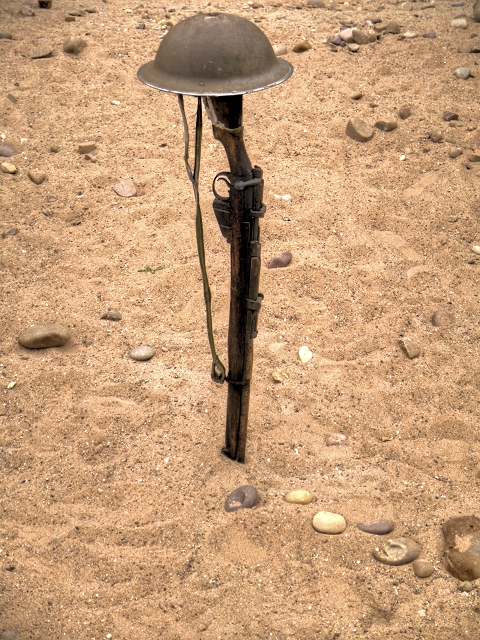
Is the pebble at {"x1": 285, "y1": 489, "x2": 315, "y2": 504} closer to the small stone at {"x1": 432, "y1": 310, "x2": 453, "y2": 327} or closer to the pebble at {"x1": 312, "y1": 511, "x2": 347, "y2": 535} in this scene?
the pebble at {"x1": 312, "y1": 511, "x2": 347, "y2": 535}

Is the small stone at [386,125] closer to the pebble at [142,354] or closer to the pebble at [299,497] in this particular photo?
the pebble at [142,354]

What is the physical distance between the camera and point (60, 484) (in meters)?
2.51

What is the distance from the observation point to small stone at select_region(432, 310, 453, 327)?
3236 millimetres

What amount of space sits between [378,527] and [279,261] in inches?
64.2

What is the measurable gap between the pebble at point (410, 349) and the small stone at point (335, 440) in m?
0.59

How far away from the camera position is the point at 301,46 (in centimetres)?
515

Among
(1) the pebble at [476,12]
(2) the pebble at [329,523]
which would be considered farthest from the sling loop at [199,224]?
(1) the pebble at [476,12]

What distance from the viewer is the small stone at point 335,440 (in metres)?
2.70

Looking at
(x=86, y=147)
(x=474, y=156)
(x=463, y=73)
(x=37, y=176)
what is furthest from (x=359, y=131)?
(x=37, y=176)

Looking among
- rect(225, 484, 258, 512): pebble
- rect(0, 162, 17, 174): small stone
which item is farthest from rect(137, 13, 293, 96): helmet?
rect(0, 162, 17, 174): small stone

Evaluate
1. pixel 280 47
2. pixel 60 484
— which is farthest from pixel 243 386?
pixel 280 47

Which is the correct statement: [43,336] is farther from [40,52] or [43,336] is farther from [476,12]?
[476,12]

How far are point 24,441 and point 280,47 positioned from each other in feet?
12.5

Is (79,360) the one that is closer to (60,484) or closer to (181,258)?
(60,484)
